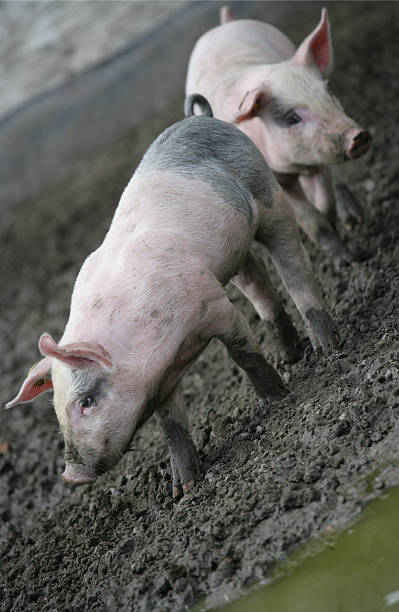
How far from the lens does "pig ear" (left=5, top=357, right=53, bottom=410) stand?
389 cm

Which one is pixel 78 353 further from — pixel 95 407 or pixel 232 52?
pixel 232 52

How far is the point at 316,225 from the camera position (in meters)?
5.63

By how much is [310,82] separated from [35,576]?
3112mm

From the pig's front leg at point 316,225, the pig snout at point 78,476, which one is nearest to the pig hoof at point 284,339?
the pig's front leg at point 316,225

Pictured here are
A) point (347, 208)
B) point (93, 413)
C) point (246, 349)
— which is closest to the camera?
point (93, 413)

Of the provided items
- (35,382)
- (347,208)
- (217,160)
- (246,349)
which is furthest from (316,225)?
(35,382)

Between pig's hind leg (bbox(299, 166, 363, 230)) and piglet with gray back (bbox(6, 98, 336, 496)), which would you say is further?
pig's hind leg (bbox(299, 166, 363, 230))

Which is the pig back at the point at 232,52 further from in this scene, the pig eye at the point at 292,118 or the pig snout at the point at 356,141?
the pig snout at the point at 356,141

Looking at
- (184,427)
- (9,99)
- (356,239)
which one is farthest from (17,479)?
(9,99)

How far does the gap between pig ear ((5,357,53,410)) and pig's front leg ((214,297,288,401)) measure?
76cm

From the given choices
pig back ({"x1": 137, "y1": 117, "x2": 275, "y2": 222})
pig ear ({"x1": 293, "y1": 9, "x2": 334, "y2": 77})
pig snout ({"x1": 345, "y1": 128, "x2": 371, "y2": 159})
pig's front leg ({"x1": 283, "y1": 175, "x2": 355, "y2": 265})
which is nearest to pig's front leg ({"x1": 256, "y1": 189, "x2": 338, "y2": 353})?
pig back ({"x1": 137, "y1": 117, "x2": 275, "y2": 222})

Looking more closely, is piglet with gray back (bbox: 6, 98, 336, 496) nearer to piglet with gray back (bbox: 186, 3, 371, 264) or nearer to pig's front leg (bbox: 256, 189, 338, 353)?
pig's front leg (bbox: 256, 189, 338, 353)

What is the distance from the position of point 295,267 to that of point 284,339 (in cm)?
53

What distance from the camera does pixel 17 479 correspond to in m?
5.74
